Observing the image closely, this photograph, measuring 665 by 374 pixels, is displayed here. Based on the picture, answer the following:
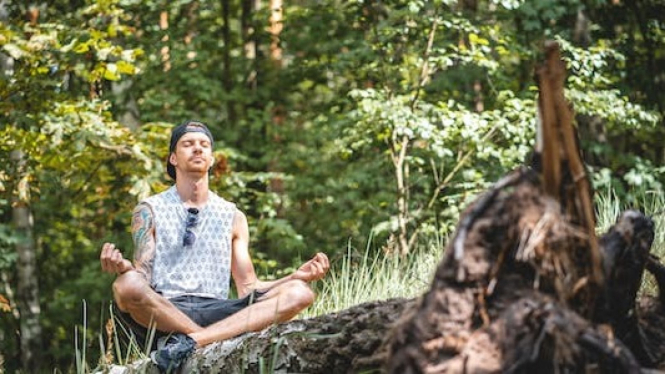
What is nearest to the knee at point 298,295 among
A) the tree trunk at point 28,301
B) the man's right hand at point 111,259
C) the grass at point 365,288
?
the grass at point 365,288

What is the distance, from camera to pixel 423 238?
7887mm

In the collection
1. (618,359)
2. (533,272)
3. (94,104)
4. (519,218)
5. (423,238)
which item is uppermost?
(94,104)

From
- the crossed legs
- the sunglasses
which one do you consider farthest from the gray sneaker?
the sunglasses

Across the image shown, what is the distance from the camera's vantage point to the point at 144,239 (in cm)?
420

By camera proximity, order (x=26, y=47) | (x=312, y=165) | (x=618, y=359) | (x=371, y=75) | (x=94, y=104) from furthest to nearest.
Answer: (x=312, y=165), (x=371, y=75), (x=94, y=104), (x=26, y=47), (x=618, y=359)

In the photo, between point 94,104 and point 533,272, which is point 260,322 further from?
point 94,104

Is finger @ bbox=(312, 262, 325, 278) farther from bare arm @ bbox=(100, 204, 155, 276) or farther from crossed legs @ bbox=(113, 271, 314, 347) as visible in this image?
bare arm @ bbox=(100, 204, 155, 276)

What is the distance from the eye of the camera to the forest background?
6.60 m

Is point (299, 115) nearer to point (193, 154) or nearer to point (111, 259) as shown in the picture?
point (193, 154)

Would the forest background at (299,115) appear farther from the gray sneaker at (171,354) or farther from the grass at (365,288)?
the gray sneaker at (171,354)

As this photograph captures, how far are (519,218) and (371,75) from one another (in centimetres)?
723

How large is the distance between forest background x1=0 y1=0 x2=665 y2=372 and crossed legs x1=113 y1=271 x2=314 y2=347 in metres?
1.49

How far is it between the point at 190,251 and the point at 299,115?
7983 mm

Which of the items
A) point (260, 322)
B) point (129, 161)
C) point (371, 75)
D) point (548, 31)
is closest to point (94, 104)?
point (129, 161)
